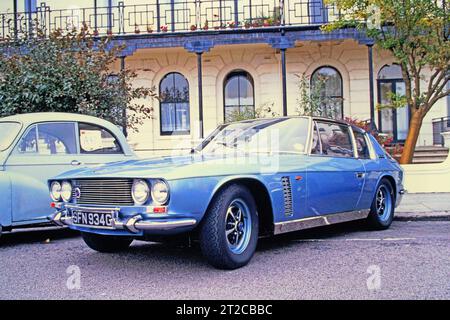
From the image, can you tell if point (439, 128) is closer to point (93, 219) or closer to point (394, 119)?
point (394, 119)

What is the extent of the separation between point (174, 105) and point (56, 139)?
452 inches

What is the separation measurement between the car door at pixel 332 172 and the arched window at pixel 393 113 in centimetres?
1145

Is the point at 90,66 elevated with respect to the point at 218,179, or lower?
elevated

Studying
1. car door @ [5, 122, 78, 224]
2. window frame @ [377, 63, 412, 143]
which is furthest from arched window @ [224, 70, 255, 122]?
car door @ [5, 122, 78, 224]

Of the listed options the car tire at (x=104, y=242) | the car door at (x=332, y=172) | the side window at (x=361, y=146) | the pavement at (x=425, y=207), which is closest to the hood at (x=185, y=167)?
the car door at (x=332, y=172)

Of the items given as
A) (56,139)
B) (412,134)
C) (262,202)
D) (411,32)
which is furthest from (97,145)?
(412,134)

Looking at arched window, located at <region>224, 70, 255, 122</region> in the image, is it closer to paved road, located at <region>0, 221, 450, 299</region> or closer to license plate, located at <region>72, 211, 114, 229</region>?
paved road, located at <region>0, 221, 450, 299</region>

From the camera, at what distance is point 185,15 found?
18.0 metres

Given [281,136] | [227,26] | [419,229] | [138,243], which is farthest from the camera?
[227,26]

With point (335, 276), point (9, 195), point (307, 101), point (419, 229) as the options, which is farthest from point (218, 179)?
point (307, 101)

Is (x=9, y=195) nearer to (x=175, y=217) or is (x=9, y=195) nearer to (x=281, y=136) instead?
(x=175, y=217)

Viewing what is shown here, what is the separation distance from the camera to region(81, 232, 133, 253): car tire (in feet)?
18.1

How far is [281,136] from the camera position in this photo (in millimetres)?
5914
